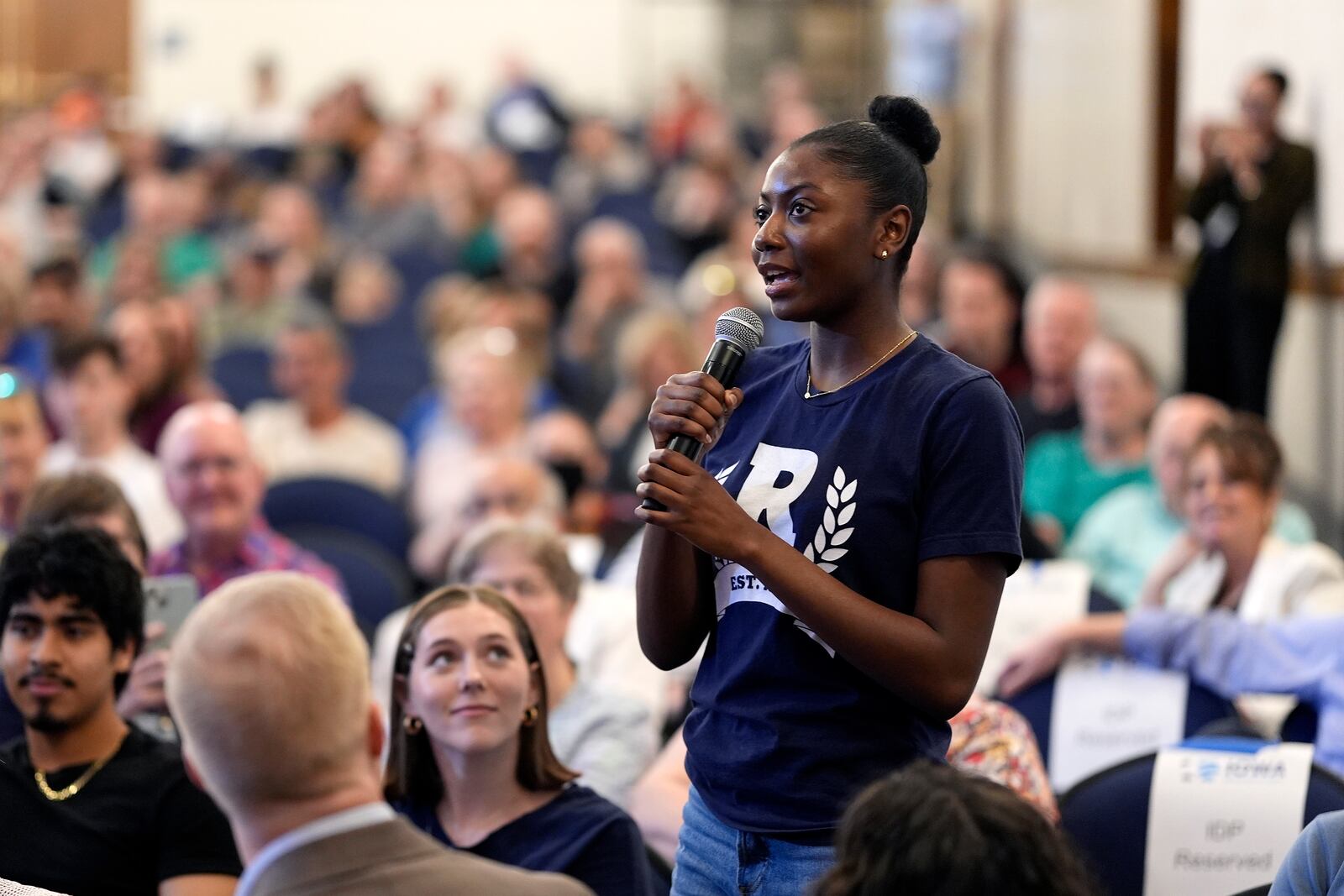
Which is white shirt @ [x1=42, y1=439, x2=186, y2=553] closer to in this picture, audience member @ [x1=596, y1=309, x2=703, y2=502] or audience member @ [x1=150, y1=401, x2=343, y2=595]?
audience member @ [x1=150, y1=401, x2=343, y2=595]

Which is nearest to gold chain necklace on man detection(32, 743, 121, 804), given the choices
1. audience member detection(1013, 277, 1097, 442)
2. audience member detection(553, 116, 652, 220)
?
audience member detection(1013, 277, 1097, 442)

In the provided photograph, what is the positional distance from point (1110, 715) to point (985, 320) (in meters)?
3.06

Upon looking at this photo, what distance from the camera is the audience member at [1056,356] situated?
554 centimetres

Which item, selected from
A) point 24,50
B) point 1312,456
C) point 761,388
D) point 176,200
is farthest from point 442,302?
point 24,50

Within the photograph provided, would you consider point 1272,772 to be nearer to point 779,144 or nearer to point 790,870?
point 790,870

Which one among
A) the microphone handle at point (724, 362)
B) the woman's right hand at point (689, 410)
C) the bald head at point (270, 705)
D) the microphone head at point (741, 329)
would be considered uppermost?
the microphone head at point (741, 329)

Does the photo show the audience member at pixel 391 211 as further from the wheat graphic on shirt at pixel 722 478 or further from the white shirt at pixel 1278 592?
the wheat graphic on shirt at pixel 722 478

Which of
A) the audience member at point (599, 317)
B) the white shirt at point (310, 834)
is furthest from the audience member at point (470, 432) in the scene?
the white shirt at point (310, 834)

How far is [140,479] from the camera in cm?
462

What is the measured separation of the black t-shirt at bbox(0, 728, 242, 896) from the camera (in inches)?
86.5

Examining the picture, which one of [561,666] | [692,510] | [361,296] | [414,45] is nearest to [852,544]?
[692,510]

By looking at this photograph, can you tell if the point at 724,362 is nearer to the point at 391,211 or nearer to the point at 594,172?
the point at 391,211

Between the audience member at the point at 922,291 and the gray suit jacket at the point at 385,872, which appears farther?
the audience member at the point at 922,291

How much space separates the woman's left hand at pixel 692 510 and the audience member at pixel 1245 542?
2116 millimetres
